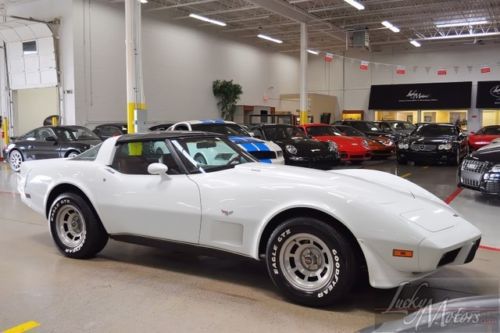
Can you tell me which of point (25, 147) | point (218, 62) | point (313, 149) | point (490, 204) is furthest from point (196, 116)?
point (490, 204)

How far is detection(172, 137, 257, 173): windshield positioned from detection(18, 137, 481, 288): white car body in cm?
15

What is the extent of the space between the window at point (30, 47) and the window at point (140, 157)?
16.1 m

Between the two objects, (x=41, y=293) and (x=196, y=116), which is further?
(x=196, y=116)

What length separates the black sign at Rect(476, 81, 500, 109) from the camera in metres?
28.5

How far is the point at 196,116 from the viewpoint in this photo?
24.0 meters

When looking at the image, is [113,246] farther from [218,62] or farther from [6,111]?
[218,62]

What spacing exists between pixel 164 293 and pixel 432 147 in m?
12.3

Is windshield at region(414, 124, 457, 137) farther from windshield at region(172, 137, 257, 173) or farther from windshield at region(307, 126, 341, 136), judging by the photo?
windshield at region(172, 137, 257, 173)

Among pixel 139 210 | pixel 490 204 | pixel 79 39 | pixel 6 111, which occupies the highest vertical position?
pixel 79 39

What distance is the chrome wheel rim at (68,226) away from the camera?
493cm

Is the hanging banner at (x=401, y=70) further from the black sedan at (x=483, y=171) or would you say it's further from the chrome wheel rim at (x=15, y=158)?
the chrome wheel rim at (x=15, y=158)

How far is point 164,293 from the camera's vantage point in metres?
3.90

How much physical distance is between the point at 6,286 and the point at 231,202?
83.9 inches

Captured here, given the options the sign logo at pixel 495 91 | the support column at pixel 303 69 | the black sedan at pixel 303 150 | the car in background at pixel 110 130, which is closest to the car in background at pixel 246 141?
the black sedan at pixel 303 150
